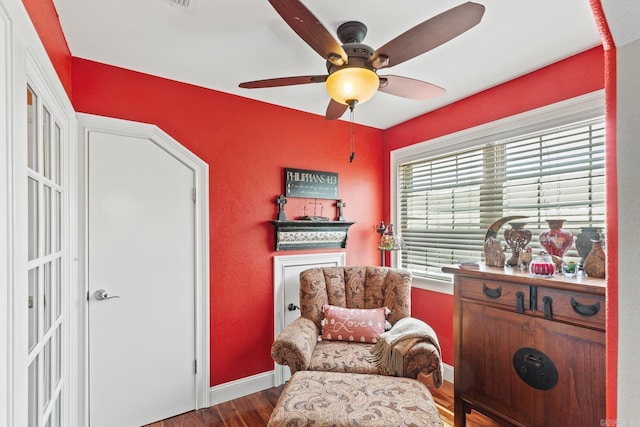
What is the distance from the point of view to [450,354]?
8.74 ft

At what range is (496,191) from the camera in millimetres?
2426

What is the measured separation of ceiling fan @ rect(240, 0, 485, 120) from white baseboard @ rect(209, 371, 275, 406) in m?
2.25

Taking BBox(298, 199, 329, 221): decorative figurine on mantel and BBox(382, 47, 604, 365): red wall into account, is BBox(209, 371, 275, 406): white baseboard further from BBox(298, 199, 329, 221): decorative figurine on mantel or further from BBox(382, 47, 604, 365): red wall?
BBox(382, 47, 604, 365): red wall

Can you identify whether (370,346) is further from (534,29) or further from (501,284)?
(534,29)

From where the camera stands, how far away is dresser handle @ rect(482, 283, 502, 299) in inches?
70.2

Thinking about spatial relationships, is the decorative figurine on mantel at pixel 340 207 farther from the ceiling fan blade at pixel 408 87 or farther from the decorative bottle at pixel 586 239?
the decorative bottle at pixel 586 239

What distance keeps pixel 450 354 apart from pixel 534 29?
8.08 feet

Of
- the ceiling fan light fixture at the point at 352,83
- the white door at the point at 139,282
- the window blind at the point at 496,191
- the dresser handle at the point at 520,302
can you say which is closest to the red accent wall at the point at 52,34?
the white door at the point at 139,282

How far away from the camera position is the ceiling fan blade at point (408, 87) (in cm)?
169

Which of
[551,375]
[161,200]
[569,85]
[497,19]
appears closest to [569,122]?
[569,85]

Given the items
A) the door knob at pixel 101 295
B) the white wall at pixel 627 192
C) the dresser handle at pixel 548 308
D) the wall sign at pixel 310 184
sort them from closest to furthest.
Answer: the white wall at pixel 627 192
the dresser handle at pixel 548 308
the door knob at pixel 101 295
the wall sign at pixel 310 184

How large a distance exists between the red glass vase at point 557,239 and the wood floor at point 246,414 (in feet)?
4.26

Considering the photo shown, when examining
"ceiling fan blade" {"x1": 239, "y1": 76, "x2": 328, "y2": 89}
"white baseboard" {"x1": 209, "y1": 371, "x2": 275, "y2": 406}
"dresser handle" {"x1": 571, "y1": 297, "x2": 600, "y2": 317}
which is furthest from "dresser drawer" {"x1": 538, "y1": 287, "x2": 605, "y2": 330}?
"white baseboard" {"x1": 209, "y1": 371, "x2": 275, "y2": 406}

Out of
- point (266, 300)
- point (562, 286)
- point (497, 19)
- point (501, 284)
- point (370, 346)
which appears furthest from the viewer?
point (266, 300)
